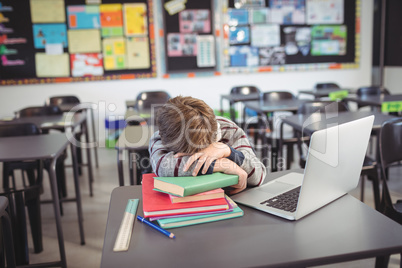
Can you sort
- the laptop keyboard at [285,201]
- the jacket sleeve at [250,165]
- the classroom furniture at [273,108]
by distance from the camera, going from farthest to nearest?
1. the classroom furniture at [273,108]
2. the jacket sleeve at [250,165]
3. the laptop keyboard at [285,201]

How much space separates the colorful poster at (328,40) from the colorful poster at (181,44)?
1852mm

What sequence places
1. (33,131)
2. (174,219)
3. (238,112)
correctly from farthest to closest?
(238,112), (33,131), (174,219)

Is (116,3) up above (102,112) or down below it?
above

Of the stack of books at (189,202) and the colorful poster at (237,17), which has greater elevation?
the colorful poster at (237,17)

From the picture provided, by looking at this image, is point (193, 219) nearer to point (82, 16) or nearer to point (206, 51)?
point (206, 51)

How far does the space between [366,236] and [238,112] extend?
→ 190 inches

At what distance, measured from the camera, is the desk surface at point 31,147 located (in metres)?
1.87

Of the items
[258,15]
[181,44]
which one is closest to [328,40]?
[258,15]

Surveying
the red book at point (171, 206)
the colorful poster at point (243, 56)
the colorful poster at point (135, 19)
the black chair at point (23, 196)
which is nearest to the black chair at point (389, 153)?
the red book at point (171, 206)

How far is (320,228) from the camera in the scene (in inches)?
37.2

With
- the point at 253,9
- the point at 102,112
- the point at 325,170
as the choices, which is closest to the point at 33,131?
the point at 325,170

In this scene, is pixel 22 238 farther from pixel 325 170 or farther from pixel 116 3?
pixel 116 3

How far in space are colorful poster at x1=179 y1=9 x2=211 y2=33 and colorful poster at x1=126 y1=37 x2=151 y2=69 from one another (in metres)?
0.58

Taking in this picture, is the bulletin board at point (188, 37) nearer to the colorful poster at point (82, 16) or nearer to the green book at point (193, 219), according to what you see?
the colorful poster at point (82, 16)
